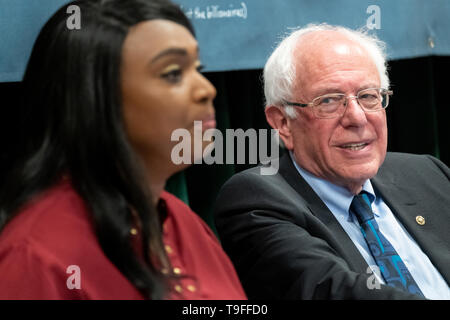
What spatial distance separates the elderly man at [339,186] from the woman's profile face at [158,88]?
497 millimetres

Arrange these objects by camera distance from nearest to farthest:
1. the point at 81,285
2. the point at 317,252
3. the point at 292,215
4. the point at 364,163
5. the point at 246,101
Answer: the point at 81,285 → the point at 317,252 → the point at 292,215 → the point at 364,163 → the point at 246,101

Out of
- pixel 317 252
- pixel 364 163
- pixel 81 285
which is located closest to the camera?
pixel 81 285

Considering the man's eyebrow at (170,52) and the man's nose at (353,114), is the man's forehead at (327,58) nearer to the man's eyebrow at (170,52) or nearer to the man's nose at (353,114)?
the man's nose at (353,114)

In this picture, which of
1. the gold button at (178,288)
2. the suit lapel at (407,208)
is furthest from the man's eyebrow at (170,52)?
the suit lapel at (407,208)

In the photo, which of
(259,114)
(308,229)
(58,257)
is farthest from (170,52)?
(259,114)

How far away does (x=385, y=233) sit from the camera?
1.69 metres

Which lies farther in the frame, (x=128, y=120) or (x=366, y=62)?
(x=366, y=62)

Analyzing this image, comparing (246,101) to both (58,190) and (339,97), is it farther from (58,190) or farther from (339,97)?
(58,190)

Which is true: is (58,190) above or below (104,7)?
below

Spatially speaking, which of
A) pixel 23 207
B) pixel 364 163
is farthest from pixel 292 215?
pixel 23 207

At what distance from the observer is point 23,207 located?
3.20 feet

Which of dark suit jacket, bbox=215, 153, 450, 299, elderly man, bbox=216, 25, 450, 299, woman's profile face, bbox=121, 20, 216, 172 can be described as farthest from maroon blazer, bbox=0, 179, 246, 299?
elderly man, bbox=216, 25, 450, 299

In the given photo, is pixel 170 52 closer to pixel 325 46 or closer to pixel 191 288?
pixel 191 288

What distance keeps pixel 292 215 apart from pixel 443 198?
515 millimetres
